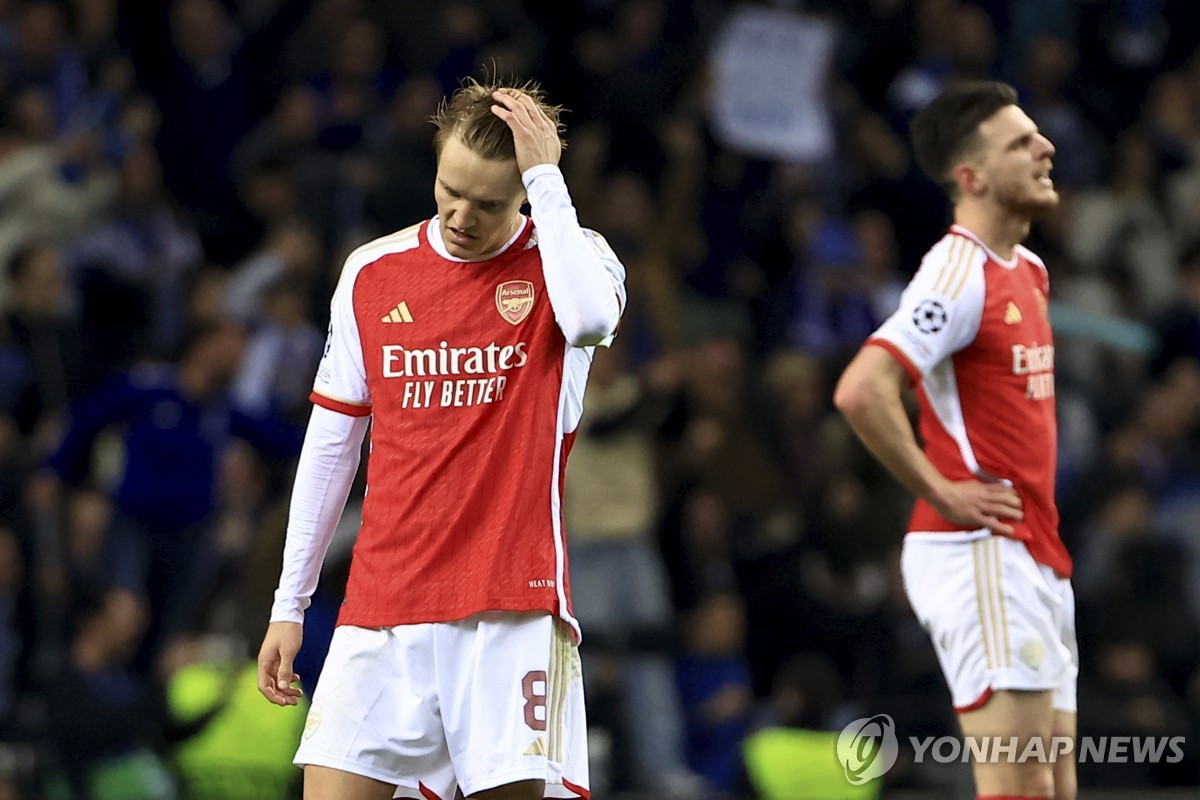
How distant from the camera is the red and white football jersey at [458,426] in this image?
4.39 meters

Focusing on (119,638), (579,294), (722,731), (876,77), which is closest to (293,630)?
(579,294)

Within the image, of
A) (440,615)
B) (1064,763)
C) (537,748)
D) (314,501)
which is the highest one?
(314,501)

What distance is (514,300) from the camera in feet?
14.8

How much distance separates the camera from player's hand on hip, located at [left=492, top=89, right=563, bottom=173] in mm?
4383

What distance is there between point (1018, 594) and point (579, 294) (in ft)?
5.99

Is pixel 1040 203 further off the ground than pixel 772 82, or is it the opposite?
pixel 772 82

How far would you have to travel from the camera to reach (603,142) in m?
12.2

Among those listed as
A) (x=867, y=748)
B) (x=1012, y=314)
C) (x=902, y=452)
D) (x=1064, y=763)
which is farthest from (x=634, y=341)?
(x=1064, y=763)

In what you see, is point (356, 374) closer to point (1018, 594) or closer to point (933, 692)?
point (1018, 594)

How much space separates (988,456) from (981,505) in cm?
17

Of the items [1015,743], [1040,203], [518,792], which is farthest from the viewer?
[1040,203]

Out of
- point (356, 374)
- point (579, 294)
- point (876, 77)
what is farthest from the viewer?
point (876, 77)

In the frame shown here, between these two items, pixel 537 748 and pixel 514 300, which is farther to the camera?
pixel 514 300

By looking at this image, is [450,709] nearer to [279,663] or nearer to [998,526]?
[279,663]
